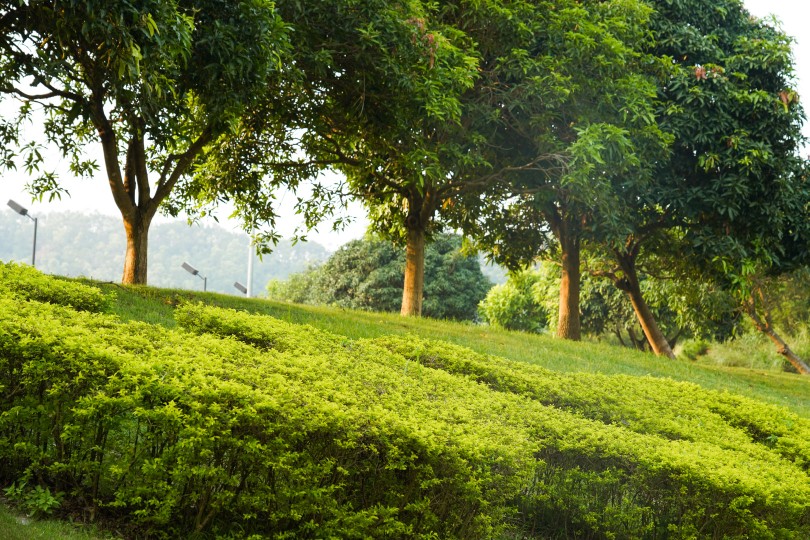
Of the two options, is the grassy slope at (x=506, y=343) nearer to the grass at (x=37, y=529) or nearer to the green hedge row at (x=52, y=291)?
the green hedge row at (x=52, y=291)

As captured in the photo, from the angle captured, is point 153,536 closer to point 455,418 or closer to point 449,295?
point 455,418

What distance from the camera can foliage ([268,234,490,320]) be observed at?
4141 centimetres

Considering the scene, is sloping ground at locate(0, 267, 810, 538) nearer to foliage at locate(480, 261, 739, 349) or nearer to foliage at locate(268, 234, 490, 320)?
foliage at locate(480, 261, 739, 349)

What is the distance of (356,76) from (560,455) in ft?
31.7

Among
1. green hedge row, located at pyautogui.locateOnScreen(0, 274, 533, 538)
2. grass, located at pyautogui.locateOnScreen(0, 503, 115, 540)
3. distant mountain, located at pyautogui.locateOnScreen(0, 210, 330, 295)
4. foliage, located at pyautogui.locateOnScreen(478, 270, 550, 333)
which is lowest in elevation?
grass, located at pyautogui.locateOnScreen(0, 503, 115, 540)

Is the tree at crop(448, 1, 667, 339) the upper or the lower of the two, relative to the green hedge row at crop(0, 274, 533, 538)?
upper

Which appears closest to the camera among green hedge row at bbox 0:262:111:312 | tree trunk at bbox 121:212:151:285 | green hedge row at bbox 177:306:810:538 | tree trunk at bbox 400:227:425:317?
green hedge row at bbox 177:306:810:538

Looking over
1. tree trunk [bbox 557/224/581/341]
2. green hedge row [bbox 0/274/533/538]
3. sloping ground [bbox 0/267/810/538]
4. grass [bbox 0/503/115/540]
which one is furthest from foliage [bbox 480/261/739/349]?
grass [bbox 0/503/115/540]

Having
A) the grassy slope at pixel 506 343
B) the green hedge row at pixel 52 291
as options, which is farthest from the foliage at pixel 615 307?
the green hedge row at pixel 52 291

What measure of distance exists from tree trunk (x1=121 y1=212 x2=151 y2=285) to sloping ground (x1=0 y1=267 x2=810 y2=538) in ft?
30.9

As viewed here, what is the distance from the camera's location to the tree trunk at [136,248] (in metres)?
15.8

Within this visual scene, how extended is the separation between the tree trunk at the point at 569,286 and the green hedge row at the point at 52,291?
47.4 feet

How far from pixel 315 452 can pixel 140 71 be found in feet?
20.5

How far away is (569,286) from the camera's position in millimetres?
20891
